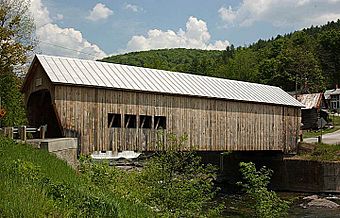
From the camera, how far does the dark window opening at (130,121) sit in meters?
21.2

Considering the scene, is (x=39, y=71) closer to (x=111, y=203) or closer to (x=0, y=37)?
(x=0, y=37)

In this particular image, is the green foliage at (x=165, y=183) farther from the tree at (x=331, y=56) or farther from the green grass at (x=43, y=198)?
the tree at (x=331, y=56)

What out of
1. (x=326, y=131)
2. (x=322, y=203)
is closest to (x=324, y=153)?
(x=322, y=203)

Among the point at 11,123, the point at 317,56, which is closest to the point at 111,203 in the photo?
the point at 11,123

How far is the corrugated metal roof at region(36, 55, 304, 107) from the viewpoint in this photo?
19531mm

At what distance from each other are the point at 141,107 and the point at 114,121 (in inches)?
54.9

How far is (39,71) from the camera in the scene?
20219mm

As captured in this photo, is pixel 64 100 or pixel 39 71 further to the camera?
pixel 39 71

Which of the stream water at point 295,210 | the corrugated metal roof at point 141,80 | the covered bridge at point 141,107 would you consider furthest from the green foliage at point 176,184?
the stream water at point 295,210

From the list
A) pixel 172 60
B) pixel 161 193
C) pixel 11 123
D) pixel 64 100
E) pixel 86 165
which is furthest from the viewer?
pixel 172 60

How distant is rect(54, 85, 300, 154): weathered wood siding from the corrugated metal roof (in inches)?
12.5

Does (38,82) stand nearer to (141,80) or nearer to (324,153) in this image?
(141,80)

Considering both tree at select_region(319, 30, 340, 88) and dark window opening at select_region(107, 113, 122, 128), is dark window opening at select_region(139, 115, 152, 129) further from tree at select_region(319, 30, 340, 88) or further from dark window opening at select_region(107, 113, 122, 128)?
tree at select_region(319, 30, 340, 88)

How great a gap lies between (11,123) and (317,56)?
56.1m
